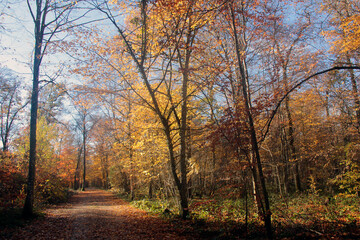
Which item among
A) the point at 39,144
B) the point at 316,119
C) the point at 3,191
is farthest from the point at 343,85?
the point at 39,144

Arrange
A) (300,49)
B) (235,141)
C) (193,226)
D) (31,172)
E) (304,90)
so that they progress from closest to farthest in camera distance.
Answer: (235,141) < (193,226) < (31,172) < (300,49) < (304,90)

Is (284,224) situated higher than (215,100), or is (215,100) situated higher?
(215,100)

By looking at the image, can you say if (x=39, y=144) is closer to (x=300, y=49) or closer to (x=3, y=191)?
(x=3, y=191)

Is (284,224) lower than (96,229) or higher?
higher

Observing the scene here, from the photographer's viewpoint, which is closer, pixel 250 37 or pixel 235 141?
pixel 235 141

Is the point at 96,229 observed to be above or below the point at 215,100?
below

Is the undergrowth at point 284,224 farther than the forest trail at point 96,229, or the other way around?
the forest trail at point 96,229

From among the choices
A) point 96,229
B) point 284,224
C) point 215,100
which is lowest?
point 96,229

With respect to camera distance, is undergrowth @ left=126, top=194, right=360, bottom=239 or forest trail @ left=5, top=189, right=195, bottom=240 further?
forest trail @ left=5, top=189, right=195, bottom=240

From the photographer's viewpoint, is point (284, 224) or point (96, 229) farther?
point (96, 229)

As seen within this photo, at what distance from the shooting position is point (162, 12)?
6867 mm

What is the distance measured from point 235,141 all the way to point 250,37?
5669 mm

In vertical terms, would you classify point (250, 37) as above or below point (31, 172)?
above

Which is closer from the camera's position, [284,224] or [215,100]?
[284,224]
